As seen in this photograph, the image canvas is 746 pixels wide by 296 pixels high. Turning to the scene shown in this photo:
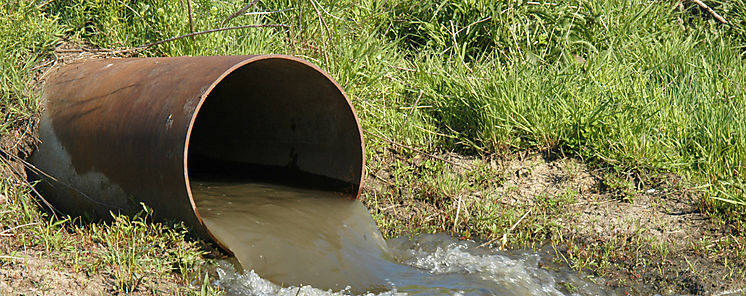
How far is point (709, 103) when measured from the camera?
16.2ft

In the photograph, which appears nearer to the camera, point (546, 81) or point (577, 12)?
point (546, 81)

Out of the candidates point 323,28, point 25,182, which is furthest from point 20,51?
point 323,28

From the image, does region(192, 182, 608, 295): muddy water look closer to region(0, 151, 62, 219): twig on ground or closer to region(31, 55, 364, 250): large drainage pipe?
region(31, 55, 364, 250): large drainage pipe

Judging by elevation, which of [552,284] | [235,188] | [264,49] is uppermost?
[264,49]

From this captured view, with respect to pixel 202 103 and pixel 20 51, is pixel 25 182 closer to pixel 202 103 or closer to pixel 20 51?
pixel 20 51

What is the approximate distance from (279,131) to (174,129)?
4.86ft

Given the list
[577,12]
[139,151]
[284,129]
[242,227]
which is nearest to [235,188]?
[284,129]

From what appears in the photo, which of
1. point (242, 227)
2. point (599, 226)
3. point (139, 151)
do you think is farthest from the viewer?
point (599, 226)

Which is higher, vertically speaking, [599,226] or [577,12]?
[577,12]

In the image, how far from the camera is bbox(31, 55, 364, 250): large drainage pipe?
3578mm

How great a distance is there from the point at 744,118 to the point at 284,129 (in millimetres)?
3036

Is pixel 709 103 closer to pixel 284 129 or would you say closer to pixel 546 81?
pixel 546 81

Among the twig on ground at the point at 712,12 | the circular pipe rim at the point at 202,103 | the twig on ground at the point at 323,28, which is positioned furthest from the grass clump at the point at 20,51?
the twig on ground at the point at 712,12

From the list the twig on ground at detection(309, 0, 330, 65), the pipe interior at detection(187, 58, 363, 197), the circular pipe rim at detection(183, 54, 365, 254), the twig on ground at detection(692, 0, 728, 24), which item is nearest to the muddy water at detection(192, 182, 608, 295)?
the circular pipe rim at detection(183, 54, 365, 254)
